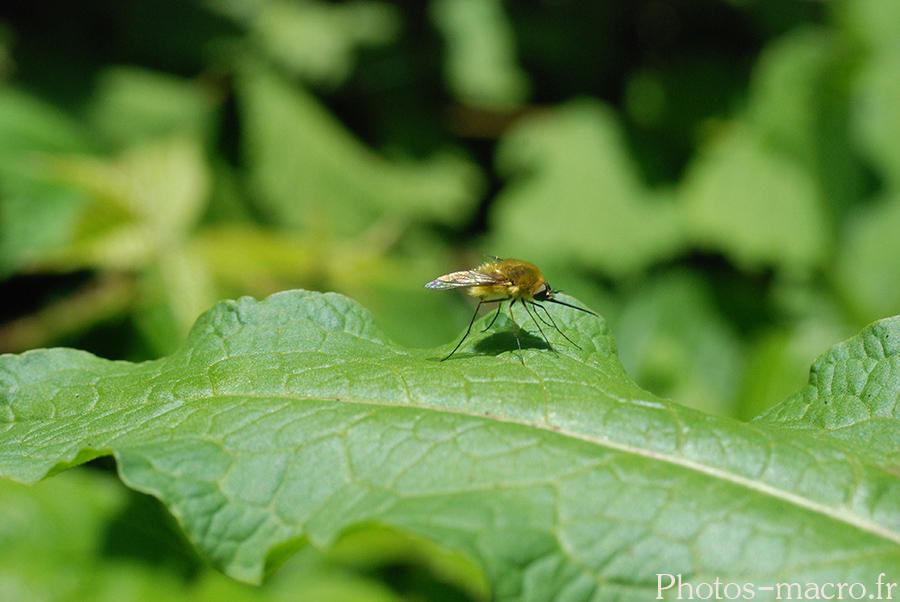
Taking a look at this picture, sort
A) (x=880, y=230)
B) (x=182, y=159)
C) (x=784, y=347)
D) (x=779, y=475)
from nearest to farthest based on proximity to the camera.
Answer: (x=779, y=475), (x=784, y=347), (x=182, y=159), (x=880, y=230)

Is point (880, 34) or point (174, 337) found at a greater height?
point (880, 34)

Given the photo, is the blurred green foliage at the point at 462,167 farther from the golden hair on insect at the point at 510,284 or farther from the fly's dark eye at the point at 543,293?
the fly's dark eye at the point at 543,293

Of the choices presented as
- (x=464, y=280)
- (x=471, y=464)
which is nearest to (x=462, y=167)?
(x=464, y=280)

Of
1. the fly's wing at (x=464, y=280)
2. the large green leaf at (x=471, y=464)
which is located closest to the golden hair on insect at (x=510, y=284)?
the fly's wing at (x=464, y=280)

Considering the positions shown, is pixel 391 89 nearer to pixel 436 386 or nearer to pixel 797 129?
pixel 797 129

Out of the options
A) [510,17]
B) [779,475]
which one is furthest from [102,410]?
[510,17]

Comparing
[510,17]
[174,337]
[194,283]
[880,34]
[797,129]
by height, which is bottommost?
[174,337]

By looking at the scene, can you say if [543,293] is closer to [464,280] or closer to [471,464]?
[464,280]
